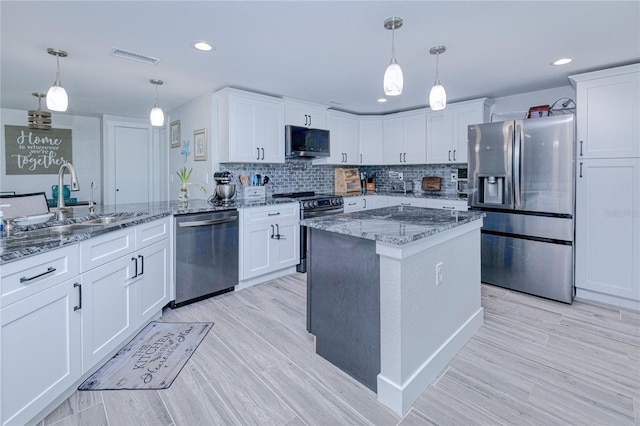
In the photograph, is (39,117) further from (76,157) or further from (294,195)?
(294,195)

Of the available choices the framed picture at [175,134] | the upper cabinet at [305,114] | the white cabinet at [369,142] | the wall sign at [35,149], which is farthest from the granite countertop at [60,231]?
the wall sign at [35,149]

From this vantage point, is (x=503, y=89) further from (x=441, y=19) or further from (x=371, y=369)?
(x=371, y=369)

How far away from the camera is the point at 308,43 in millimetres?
2545

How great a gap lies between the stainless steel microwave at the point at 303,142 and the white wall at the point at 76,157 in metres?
3.78

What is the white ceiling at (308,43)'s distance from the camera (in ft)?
6.72

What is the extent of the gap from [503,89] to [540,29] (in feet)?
5.59

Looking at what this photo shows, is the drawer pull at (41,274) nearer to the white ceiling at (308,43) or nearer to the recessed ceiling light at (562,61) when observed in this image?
the white ceiling at (308,43)

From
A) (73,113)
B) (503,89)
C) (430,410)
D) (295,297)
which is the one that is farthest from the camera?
(73,113)

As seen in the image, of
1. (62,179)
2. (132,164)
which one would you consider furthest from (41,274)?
(132,164)

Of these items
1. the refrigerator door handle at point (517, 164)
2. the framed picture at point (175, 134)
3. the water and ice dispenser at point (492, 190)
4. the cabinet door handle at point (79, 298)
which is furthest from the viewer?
the framed picture at point (175, 134)

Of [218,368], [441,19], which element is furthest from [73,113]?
[441,19]

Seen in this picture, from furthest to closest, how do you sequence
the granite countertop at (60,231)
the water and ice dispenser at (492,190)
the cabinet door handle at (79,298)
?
the water and ice dispenser at (492,190)
the cabinet door handle at (79,298)
the granite countertop at (60,231)

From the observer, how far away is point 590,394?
1809 millimetres

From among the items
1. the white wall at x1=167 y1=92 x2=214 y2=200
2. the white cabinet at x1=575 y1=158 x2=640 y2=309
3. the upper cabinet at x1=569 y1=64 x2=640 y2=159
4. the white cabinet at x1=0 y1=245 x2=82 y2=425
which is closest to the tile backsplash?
the white wall at x1=167 y1=92 x2=214 y2=200
